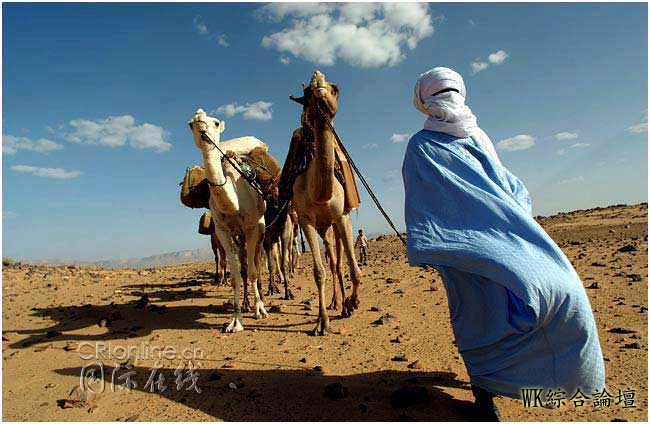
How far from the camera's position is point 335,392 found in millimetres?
3238

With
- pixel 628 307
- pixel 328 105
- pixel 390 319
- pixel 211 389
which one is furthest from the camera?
pixel 390 319

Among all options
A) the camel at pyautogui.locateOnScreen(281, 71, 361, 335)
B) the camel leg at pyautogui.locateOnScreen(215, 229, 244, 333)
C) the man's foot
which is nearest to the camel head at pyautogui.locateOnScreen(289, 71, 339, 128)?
the camel at pyautogui.locateOnScreen(281, 71, 361, 335)

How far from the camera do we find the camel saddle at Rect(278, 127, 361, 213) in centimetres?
591

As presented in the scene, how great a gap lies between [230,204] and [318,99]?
230cm

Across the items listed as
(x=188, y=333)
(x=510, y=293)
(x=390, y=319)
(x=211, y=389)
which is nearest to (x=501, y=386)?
(x=510, y=293)

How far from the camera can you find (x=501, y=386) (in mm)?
2629

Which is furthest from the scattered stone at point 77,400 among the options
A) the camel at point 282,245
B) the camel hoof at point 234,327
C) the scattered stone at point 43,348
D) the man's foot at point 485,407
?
the camel at point 282,245

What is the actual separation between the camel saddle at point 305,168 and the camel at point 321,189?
5 cm

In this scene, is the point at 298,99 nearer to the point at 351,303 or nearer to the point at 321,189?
the point at 321,189

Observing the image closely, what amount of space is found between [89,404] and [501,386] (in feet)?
11.2

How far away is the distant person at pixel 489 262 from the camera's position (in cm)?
242

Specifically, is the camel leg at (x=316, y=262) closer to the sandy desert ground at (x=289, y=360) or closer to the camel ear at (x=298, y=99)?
the sandy desert ground at (x=289, y=360)

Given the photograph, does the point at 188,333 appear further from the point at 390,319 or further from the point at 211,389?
the point at 390,319

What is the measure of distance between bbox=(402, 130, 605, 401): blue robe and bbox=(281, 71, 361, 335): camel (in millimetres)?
2111
